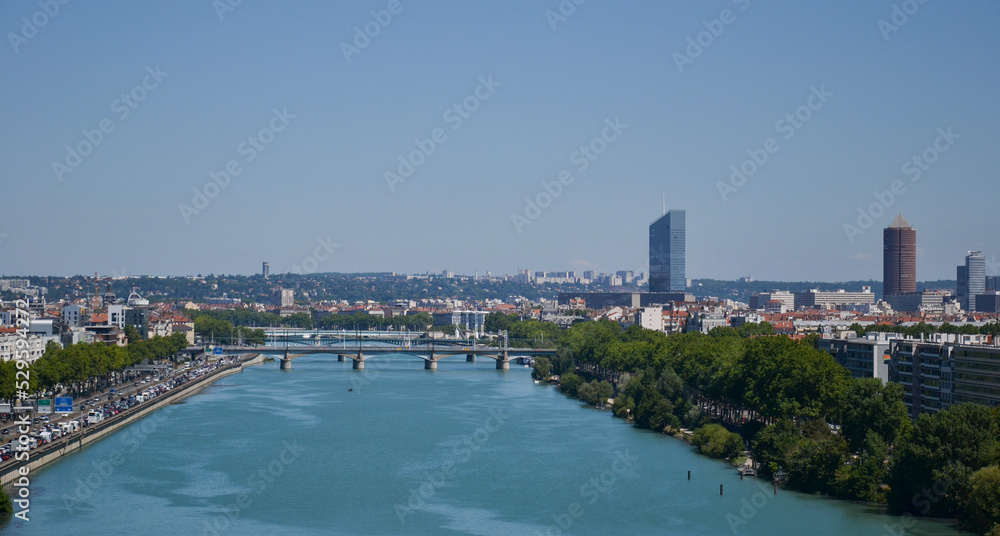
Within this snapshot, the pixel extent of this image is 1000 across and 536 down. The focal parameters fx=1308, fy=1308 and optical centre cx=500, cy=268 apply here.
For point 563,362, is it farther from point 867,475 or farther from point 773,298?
point 773,298

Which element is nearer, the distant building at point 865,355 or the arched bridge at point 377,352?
the distant building at point 865,355

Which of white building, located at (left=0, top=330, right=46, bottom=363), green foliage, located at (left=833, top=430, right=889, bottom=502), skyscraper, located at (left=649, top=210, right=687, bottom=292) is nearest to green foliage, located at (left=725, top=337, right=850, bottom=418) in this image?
green foliage, located at (left=833, top=430, right=889, bottom=502)

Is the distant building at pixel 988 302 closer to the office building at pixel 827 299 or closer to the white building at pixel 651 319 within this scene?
the office building at pixel 827 299

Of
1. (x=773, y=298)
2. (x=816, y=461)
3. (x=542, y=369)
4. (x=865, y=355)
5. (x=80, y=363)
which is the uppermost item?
(x=773, y=298)

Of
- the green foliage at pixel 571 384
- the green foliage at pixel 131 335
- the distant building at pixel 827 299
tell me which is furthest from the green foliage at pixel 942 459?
the distant building at pixel 827 299

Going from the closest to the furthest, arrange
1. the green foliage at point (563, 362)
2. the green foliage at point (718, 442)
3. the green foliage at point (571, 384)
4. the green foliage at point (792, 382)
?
the green foliage at point (792, 382)
the green foliage at point (718, 442)
the green foliage at point (571, 384)
the green foliage at point (563, 362)

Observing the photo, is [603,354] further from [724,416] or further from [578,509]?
[578,509]

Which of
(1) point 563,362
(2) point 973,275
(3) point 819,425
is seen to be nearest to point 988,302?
(2) point 973,275
